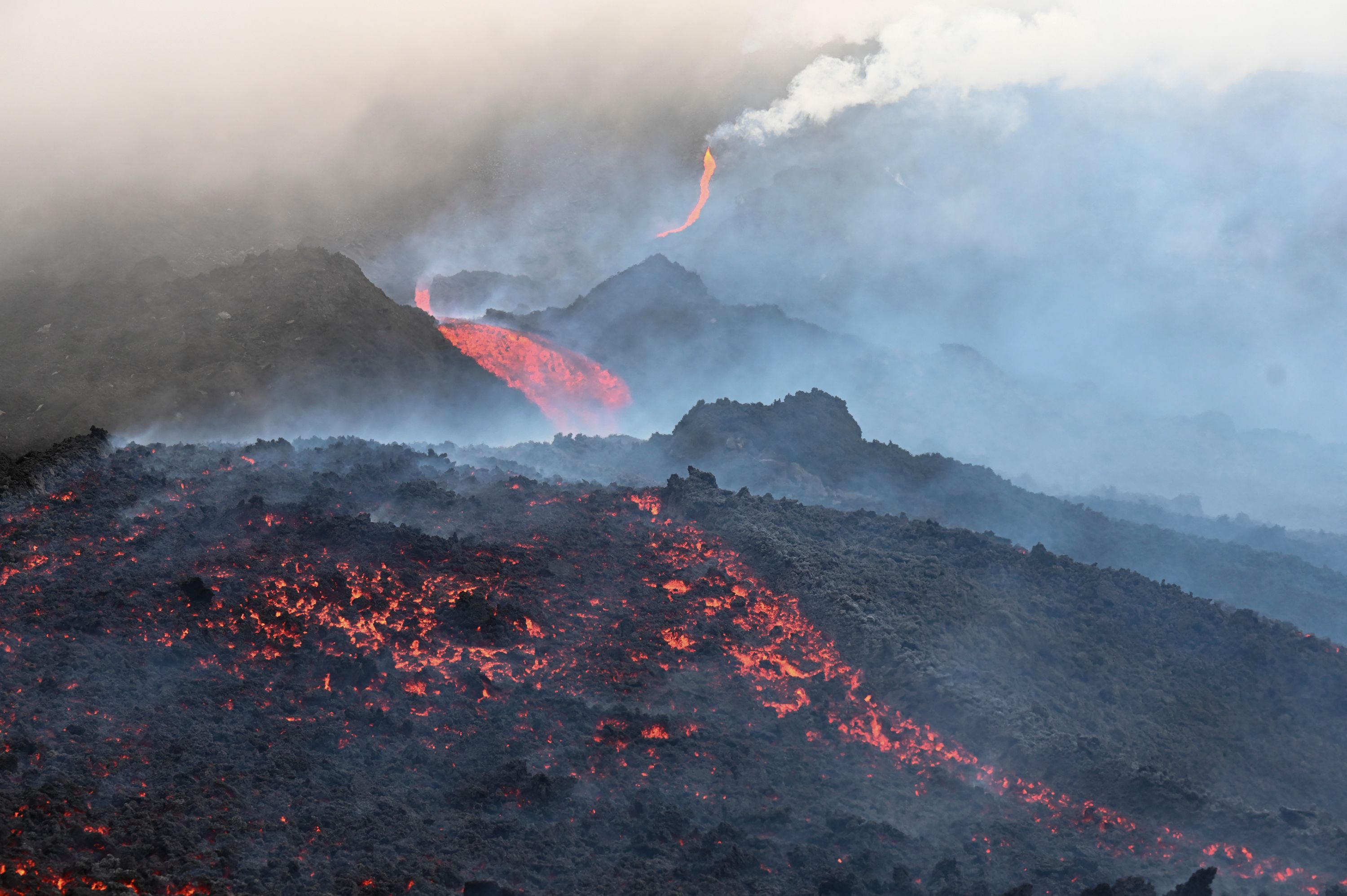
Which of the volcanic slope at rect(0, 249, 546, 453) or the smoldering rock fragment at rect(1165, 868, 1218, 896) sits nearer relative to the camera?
the smoldering rock fragment at rect(1165, 868, 1218, 896)

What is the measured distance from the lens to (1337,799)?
10.7m

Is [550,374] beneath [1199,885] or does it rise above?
above

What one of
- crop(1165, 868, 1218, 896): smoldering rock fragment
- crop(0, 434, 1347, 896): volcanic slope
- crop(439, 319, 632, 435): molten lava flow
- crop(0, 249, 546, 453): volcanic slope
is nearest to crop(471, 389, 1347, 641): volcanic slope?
crop(0, 434, 1347, 896): volcanic slope

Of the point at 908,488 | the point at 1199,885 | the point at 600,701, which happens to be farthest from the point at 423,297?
the point at 1199,885

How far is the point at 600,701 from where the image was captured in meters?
10.4

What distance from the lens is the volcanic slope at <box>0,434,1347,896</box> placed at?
8.05 metres

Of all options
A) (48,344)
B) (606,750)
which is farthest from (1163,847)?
(48,344)

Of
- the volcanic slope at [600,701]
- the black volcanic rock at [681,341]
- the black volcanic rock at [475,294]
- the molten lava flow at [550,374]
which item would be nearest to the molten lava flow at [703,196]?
the black volcanic rock at [475,294]

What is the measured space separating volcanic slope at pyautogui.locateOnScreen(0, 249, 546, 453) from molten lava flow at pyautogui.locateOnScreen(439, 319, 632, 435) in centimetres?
156

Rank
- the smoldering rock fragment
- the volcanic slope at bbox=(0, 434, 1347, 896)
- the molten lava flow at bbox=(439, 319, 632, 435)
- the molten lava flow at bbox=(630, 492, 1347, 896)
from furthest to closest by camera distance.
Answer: the molten lava flow at bbox=(439, 319, 632, 435)
the molten lava flow at bbox=(630, 492, 1347, 896)
the volcanic slope at bbox=(0, 434, 1347, 896)
the smoldering rock fragment

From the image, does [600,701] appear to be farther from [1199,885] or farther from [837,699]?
[1199,885]

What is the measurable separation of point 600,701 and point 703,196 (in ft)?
142

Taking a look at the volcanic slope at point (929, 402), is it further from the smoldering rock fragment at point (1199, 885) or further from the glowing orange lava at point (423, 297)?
the smoldering rock fragment at point (1199, 885)

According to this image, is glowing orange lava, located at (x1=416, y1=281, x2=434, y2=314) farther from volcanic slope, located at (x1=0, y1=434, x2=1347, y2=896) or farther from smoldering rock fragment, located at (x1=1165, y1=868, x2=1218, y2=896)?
smoldering rock fragment, located at (x1=1165, y1=868, x2=1218, y2=896)
